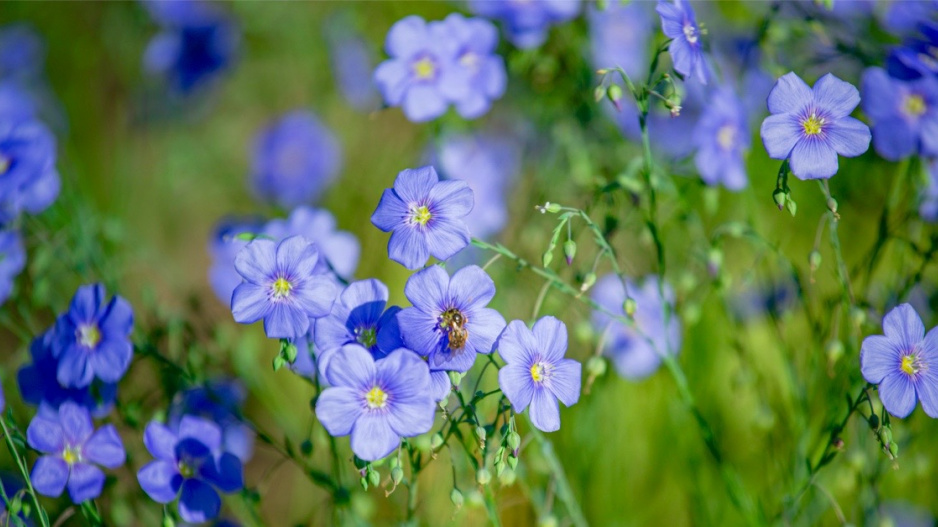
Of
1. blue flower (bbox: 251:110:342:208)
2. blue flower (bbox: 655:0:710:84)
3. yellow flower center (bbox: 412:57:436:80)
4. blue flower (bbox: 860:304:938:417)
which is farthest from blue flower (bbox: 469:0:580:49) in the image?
blue flower (bbox: 251:110:342:208)

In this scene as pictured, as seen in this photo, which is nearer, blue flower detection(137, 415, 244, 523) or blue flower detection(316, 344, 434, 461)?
blue flower detection(316, 344, 434, 461)

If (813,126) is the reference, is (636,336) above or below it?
below

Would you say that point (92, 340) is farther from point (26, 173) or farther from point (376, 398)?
point (376, 398)

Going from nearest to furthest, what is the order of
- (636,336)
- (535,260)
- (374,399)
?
(374,399)
(636,336)
(535,260)

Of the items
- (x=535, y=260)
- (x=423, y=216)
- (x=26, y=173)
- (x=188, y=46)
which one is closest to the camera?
(x=423, y=216)

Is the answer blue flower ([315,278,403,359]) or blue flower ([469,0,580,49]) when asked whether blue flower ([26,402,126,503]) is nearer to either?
blue flower ([315,278,403,359])

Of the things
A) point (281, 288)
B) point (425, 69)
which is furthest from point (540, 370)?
point (425, 69)
